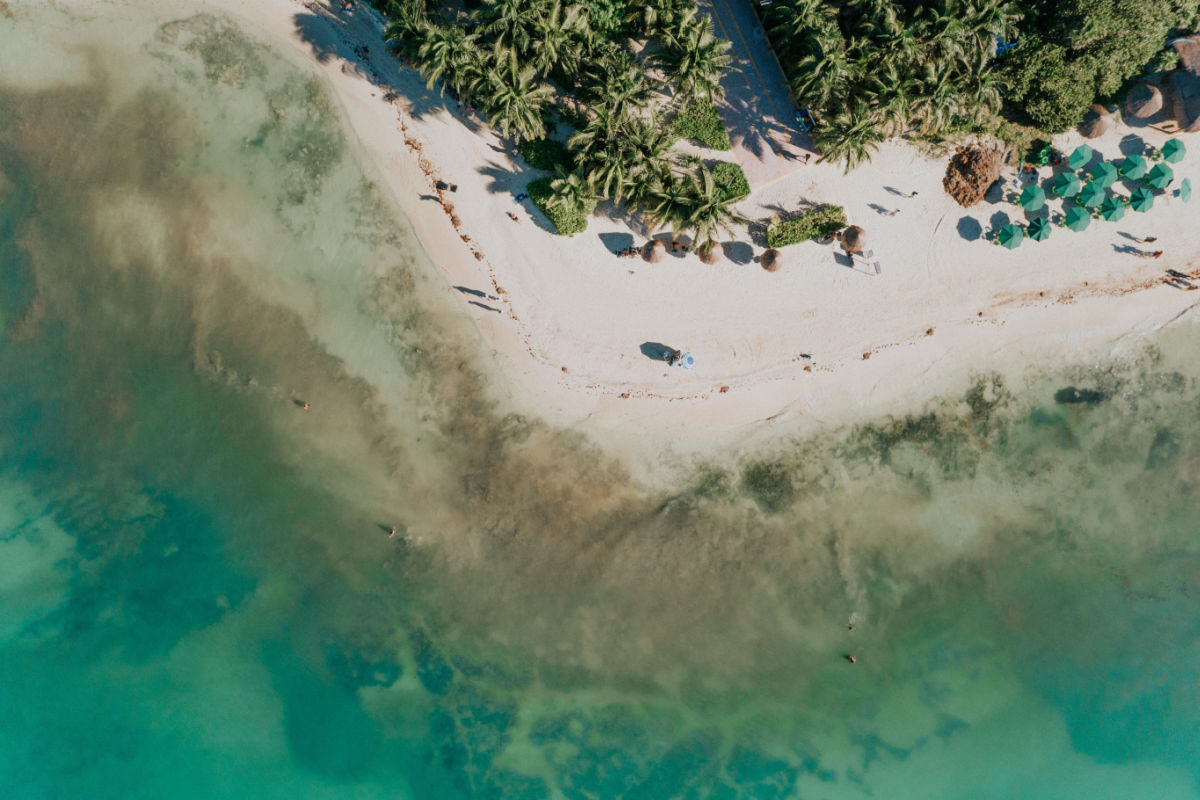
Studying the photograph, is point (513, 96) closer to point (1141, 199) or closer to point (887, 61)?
point (887, 61)

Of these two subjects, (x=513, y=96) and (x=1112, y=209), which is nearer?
(x=513, y=96)

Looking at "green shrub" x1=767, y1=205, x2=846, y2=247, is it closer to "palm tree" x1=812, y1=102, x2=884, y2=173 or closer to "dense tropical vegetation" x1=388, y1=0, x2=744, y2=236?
"palm tree" x1=812, y1=102, x2=884, y2=173

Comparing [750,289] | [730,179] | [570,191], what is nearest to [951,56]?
[730,179]

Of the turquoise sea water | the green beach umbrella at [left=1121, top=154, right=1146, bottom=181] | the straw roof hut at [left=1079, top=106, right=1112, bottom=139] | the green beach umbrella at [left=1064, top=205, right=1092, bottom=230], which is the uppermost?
the straw roof hut at [left=1079, top=106, right=1112, bottom=139]

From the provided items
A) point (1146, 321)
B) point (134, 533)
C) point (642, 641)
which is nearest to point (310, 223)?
point (134, 533)

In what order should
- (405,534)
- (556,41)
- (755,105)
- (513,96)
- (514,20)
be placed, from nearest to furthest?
(514,20) < (556,41) < (513,96) < (755,105) < (405,534)

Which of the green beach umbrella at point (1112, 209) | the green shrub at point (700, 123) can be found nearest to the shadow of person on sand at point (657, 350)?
the green shrub at point (700, 123)

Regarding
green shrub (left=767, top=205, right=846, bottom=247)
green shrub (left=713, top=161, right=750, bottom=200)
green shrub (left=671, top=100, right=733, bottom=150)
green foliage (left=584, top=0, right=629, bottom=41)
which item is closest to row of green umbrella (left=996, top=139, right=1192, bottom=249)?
green shrub (left=767, top=205, right=846, bottom=247)
